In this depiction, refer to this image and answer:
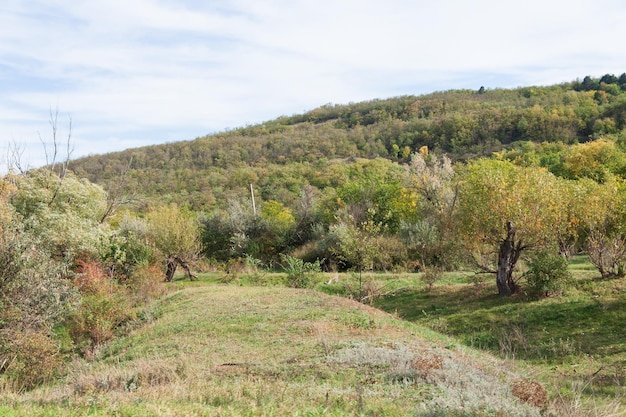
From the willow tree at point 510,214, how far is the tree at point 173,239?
16393 mm

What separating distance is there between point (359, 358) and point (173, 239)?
20.3 m

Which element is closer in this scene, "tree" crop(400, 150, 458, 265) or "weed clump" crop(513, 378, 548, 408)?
"weed clump" crop(513, 378, 548, 408)

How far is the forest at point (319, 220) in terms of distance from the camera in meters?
16.1

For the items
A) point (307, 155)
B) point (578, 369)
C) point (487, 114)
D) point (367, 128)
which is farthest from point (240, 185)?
point (578, 369)

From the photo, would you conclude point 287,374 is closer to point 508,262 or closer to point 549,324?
point 549,324

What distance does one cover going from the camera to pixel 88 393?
811 centimetres

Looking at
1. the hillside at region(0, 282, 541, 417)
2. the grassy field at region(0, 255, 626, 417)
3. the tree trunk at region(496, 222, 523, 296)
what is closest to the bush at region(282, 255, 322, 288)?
the grassy field at region(0, 255, 626, 417)

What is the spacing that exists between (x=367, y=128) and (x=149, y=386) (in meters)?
89.2

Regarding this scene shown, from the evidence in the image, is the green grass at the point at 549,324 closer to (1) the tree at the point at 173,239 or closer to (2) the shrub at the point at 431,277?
(2) the shrub at the point at 431,277

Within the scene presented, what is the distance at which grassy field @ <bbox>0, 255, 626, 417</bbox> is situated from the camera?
7352 mm

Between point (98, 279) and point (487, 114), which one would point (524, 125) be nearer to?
point (487, 114)

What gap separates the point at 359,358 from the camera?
10.3m

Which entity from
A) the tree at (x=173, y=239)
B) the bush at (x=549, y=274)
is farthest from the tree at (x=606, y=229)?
the tree at (x=173, y=239)

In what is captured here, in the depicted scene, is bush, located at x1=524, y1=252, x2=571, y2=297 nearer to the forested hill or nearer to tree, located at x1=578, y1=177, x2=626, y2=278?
tree, located at x1=578, y1=177, x2=626, y2=278
